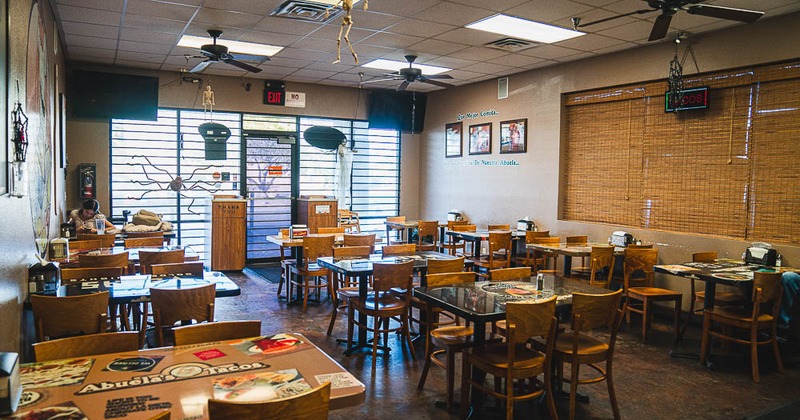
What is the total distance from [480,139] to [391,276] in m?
5.73

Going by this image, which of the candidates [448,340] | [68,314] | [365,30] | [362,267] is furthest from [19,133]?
[365,30]

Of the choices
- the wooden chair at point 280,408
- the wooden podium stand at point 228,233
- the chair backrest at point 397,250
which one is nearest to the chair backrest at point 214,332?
the wooden chair at point 280,408

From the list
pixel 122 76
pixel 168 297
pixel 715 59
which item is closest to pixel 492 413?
pixel 168 297

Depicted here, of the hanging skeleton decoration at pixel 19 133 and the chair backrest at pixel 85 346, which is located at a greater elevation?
the hanging skeleton decoration at pixel 19 133

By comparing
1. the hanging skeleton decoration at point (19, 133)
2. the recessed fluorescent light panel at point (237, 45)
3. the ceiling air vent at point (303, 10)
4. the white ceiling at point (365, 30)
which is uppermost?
the recessed fluorescent light panel at point (237, 45)

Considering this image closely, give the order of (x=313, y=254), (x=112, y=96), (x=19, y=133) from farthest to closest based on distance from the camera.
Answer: (x=112, y=96) < (x=313, y=254) < (x=19, y=133)

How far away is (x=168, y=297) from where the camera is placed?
3.58 m

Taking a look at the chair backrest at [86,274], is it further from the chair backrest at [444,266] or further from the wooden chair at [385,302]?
the chair backrest at [444,266]

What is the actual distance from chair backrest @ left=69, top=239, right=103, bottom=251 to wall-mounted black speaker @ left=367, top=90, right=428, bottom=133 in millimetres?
6263

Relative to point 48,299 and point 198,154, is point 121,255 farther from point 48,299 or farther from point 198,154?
point 198,154

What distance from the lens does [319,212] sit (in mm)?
9984

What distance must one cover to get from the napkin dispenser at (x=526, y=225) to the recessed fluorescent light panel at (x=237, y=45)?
4.36 metres

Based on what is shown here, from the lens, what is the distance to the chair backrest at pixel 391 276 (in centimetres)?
481

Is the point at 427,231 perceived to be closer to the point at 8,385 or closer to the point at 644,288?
the point at 644,288
